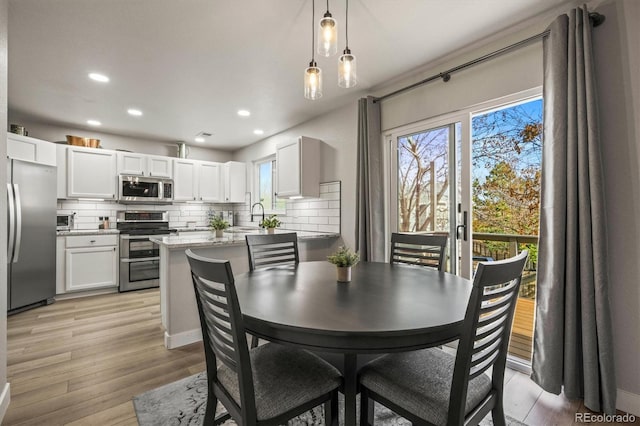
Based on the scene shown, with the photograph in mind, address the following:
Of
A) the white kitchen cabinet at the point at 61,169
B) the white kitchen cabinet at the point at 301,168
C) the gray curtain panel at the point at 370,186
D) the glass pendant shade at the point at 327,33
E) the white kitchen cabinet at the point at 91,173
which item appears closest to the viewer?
the glass pendant shade at the point at 327,33

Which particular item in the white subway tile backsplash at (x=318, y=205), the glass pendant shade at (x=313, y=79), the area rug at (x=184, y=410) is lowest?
the area rug at (x=184, y=410)

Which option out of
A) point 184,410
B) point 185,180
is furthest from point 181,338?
point 185,180

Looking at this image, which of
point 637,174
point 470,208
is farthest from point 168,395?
point 637,174

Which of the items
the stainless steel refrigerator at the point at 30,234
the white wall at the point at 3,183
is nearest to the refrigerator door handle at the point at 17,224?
the stainless steel refrigerator at the point at 30,234

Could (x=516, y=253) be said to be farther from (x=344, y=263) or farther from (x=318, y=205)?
(x=344, y=263)

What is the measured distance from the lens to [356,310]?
121 cm

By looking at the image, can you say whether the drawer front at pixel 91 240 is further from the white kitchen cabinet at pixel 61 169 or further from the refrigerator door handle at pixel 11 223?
the refrigerator door handle at pixel 11 223

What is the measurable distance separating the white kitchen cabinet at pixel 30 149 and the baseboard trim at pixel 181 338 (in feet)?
9.21

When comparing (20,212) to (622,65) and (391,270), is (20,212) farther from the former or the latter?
(622,65)

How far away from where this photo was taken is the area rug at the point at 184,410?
66.1 inches

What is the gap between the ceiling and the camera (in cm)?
200

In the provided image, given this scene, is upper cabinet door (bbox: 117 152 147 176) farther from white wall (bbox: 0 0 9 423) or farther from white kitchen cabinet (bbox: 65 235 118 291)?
white wall (bbox: 0 0 9 423)

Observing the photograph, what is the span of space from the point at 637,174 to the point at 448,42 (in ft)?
5.07

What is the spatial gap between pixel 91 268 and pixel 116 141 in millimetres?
2118
